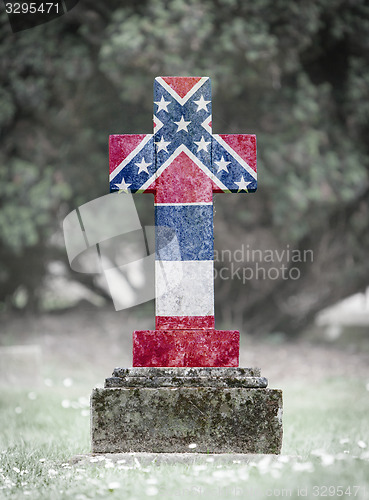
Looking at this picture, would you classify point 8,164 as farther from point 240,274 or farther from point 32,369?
point 240,274

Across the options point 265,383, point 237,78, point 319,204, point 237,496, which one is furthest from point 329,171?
point 237,496

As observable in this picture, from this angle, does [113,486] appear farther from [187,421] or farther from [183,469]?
[187,421]

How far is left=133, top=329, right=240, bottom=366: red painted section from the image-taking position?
3434 mm

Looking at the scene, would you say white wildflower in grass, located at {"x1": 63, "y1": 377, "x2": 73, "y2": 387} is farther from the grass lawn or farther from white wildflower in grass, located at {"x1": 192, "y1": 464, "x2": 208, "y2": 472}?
white wildflower in grass, located at {"x1": 192, "y1": 464, "x2": 208, "y2": 472}

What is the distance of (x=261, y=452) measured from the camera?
10.5 feet

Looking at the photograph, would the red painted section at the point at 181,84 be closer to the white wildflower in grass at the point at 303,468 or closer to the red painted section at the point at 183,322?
the red painted section at the point at 183,322

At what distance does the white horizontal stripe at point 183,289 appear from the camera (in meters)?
3.49

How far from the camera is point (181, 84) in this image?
3.61m

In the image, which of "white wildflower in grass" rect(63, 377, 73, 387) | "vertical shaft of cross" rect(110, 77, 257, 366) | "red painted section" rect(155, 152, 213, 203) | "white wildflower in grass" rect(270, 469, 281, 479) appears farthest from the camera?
"white wildflower in grass" rect(63, 377, 73, 387)

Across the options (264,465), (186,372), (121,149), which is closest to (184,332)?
(186,372)

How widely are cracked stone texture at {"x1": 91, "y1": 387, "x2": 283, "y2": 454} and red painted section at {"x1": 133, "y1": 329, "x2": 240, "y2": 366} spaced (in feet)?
0.79

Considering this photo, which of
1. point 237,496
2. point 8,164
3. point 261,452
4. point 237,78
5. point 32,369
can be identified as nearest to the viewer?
point 237,496

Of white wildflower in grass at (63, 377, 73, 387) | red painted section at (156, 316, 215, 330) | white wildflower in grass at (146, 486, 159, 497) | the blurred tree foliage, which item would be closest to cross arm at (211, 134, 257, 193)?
red painted section at (156, 316, 215, 330)

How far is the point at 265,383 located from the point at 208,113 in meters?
1.67
